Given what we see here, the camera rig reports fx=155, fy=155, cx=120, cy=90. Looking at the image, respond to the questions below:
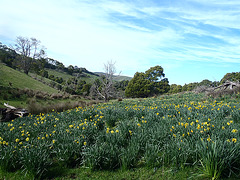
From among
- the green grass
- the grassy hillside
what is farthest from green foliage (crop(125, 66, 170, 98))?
the green grass

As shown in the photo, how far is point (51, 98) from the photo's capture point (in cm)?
2300

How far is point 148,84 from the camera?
46906 mm

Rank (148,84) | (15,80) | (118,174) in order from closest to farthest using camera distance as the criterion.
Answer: (118,174), (15,80), (148,84)

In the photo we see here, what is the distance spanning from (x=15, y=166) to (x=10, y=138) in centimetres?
139

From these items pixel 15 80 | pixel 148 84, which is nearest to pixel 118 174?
pixel 15 80

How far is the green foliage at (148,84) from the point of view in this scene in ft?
154

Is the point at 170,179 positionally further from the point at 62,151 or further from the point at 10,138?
the point at 10,138

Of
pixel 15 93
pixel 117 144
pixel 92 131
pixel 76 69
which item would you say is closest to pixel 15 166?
pixel 92 131

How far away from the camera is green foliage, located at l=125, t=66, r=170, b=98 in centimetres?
4700

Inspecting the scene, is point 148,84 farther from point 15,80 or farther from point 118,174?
point 118,174

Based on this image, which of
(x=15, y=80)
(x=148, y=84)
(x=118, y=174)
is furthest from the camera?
(x=148, y=84)

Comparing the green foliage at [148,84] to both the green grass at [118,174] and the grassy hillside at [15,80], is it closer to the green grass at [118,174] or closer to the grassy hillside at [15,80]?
the grassy hillside at [15,80]

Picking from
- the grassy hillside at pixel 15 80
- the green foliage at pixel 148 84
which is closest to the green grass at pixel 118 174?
the grassy hillside at pixel 15 80

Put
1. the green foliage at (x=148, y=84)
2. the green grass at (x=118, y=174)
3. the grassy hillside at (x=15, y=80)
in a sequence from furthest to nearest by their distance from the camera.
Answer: the green foliage at (x=148, y=84), the grassy hillside at (x=15, y=80), the green grass at (x=118, y=174)
